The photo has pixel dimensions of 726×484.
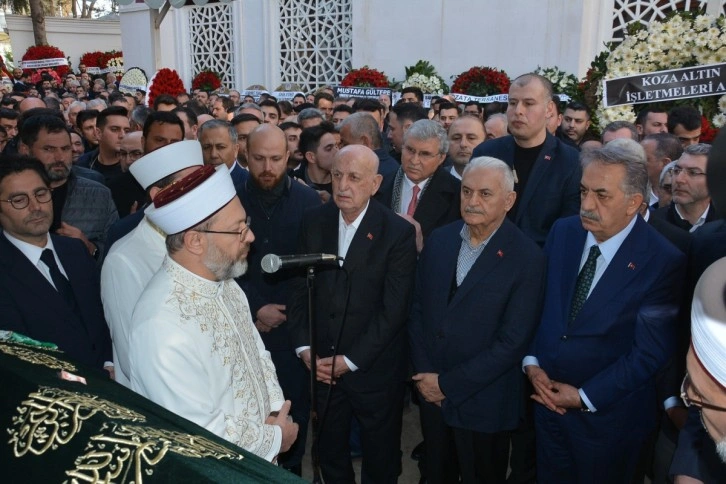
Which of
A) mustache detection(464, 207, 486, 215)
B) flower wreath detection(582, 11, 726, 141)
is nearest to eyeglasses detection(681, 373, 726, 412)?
mustache detection(464, 207, 486, 215)

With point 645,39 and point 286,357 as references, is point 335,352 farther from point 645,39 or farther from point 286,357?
point 645,39

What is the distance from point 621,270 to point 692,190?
1.44 meters

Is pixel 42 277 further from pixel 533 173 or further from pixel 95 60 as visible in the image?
pixel 95 60

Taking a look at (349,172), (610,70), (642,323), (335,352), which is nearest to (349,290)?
(335,352)

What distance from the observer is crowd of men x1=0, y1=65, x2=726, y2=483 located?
8.31ft

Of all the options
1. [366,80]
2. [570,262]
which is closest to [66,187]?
[570,262]

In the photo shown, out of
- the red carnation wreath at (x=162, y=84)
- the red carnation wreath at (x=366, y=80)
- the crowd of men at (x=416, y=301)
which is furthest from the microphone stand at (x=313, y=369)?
the red carnation wreath at (x=366, y=80)

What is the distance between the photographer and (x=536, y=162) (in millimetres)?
4445

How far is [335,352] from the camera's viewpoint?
3.68 meters

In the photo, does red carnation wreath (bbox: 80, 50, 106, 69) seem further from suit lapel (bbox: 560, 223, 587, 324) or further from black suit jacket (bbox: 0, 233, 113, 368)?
suit lapel (bbox: 560, 223, 587, 324)

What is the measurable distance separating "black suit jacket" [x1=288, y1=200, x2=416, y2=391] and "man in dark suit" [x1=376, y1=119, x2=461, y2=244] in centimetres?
66

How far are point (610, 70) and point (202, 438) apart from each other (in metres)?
6.17

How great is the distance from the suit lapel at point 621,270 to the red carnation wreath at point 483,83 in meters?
8.92

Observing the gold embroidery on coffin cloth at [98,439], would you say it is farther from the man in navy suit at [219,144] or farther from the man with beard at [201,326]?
the man in navy suit at [219,144]
